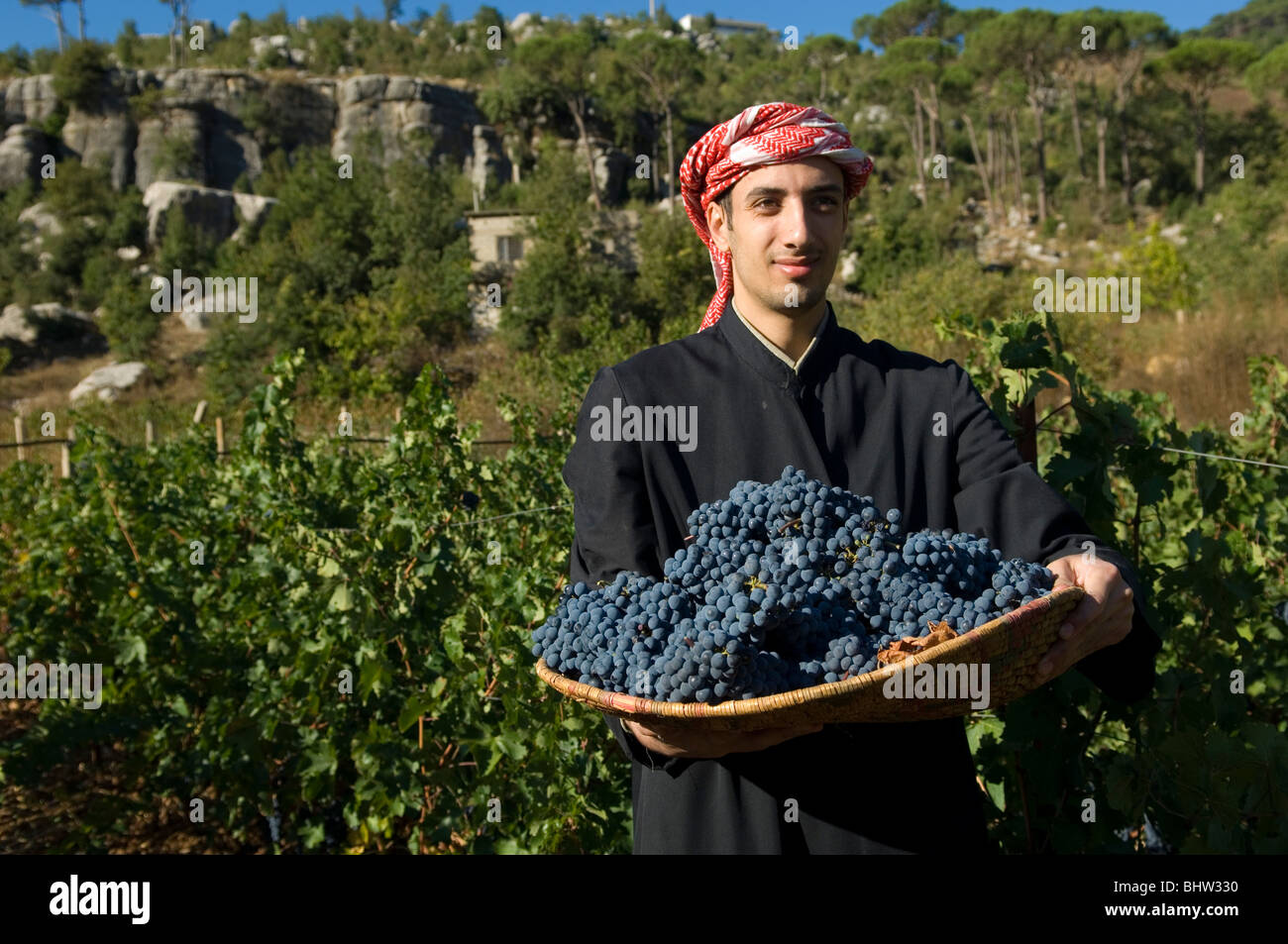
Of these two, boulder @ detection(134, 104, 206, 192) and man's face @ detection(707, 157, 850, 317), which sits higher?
boulder @ detection(134, 104, 206, 192)

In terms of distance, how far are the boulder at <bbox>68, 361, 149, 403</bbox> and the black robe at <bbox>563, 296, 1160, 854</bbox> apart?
3443 cm

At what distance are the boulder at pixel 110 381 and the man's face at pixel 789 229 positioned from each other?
34.5 metres

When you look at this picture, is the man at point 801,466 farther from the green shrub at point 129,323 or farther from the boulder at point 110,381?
the green shrub at point 129,323

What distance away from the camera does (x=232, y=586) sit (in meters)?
4.33

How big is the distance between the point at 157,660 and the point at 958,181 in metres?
44.3

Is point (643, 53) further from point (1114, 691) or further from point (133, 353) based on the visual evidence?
point (1114, 691)

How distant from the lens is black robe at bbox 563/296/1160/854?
1.73 meters

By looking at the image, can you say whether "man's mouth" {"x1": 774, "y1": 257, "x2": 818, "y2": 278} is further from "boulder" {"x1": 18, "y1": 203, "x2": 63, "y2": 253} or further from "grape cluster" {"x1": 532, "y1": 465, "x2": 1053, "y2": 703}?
"boulder" {"x1": 18, "y1": 203, "x2": 63, "y2": 253}

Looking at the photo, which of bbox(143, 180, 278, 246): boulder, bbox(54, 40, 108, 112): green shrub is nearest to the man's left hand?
bbox(143, 180, 278, 246): boulder

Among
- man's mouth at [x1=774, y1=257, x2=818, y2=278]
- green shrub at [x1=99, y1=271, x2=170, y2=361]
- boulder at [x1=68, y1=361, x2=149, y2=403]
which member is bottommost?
man's mouth at [x1=774, y1=257, x2=818, y2=278]

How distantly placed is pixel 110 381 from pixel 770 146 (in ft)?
119

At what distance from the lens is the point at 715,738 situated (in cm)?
149

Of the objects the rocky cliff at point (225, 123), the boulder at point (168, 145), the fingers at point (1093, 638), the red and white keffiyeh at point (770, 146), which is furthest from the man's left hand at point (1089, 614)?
the boulder at point (168, 145)
